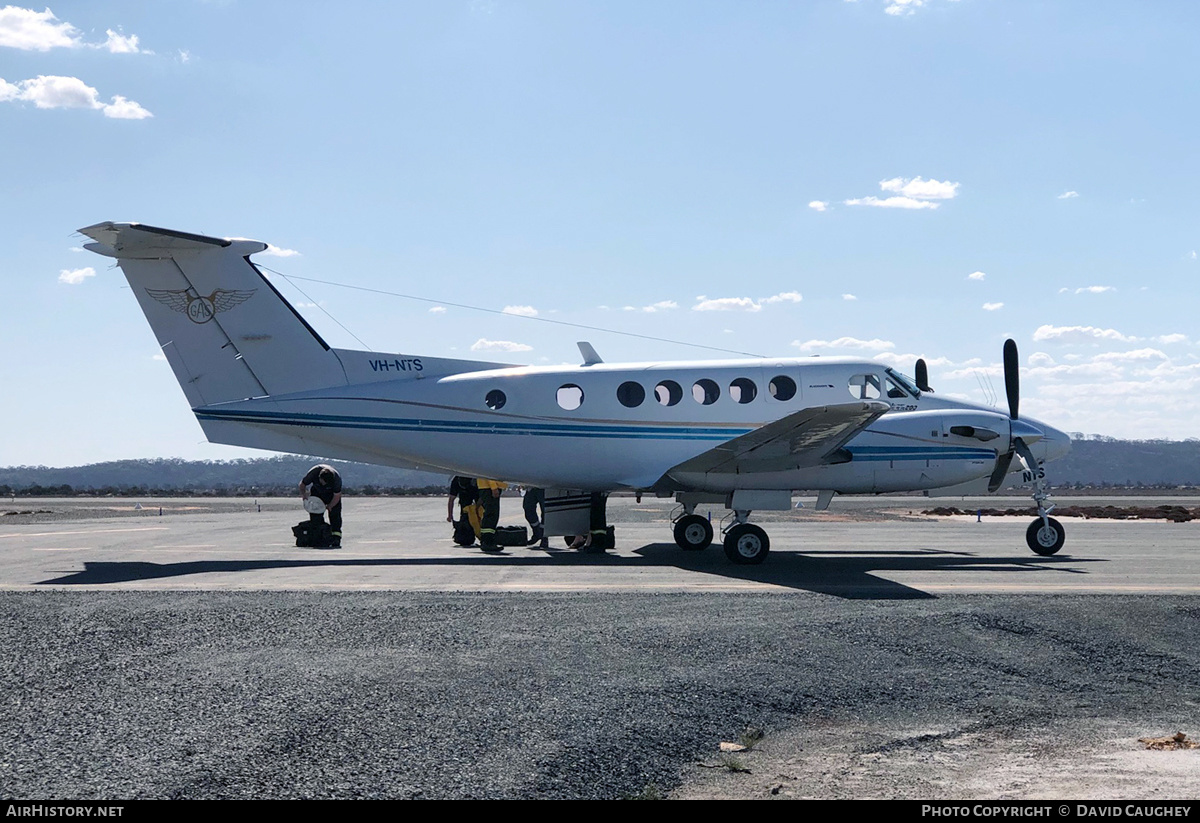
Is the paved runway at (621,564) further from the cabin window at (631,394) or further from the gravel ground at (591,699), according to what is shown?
the cabin window at (631,394)

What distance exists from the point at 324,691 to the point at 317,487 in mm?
15898

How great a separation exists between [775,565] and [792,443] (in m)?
2.26

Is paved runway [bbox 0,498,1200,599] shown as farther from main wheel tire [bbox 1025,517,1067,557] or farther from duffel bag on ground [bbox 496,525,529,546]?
duffel bag on ground [bbox 496,525,529,546]

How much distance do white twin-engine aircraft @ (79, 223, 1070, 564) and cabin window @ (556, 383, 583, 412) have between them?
3 centimetres

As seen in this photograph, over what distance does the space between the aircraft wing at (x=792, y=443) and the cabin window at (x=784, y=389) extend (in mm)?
1572

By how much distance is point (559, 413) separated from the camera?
19766 millimetres

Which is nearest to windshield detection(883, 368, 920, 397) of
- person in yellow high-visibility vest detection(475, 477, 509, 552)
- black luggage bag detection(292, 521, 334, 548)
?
person in yellow high-visibility vest detection(475, 477, 509, 552)

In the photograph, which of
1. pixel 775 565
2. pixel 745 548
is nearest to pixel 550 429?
pixel 745 548

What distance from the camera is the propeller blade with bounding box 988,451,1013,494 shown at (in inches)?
781

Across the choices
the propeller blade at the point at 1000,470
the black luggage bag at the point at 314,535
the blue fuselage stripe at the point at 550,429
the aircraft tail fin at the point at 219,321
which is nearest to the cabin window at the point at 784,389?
the blue fuselage stripe at the point at 550,429

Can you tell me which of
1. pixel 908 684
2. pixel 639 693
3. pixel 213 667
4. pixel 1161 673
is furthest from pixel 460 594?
pixel 1161 673

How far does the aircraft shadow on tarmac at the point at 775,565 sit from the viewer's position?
47.6 feet
